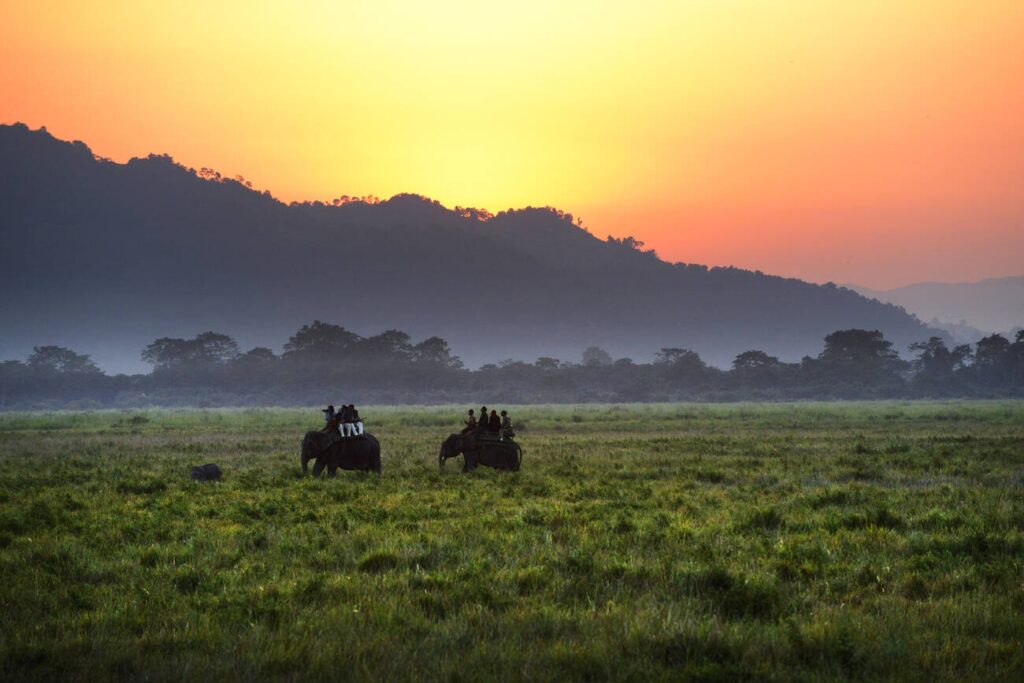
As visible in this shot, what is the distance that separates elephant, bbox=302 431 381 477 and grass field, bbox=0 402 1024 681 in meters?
2.16

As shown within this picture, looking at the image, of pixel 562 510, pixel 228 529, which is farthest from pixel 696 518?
pixel 228 529

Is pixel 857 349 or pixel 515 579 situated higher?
pixel 857 349

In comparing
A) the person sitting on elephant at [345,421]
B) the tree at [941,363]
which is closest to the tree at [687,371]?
the tree at [941,363]

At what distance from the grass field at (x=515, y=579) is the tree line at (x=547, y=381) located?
143129mm

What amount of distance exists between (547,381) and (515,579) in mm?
167787

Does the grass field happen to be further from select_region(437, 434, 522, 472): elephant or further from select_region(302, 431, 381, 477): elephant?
select_region(437, 434, 522, 472): elephant

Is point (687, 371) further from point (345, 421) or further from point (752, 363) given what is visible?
point (345, 421)

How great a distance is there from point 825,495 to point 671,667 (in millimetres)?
13159

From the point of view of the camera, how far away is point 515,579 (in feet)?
38.0

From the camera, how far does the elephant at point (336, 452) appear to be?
26.8 metres

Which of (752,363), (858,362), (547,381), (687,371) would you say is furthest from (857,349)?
(547,381)

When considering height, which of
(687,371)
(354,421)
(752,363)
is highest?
(752,363)

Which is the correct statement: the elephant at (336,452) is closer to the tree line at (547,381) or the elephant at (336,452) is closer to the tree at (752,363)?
the tree line at (547,381)

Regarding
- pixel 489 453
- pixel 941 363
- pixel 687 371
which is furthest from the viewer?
pixel 687 371
